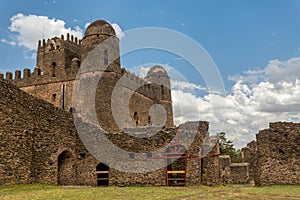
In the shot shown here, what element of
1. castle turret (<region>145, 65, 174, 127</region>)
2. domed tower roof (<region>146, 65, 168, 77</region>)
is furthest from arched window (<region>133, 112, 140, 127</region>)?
domed tower roof (<region>146, 65, 168, 77</region>)

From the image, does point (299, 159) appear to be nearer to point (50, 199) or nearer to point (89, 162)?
point (89, 162)

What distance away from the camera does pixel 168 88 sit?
40.7 meters

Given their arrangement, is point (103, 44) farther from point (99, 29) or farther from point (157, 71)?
point (157, 71)

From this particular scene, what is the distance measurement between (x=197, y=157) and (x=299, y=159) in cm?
508

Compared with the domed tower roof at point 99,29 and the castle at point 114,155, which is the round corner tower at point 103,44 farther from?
the castle at point 114,155

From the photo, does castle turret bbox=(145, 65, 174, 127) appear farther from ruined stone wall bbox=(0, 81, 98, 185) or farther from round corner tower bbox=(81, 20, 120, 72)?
ruined stone wall bbox=(0, 81, 98, 185)

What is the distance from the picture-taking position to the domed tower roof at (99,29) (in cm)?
2719

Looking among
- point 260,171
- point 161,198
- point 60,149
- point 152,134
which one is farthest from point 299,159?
point 60,149

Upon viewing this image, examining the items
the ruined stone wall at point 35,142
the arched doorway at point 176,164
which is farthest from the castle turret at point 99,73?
the arched doorway at point 176,164

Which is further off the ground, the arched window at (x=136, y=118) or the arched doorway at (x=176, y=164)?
the arched window at (x=136, y=118)

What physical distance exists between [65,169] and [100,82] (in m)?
9.68

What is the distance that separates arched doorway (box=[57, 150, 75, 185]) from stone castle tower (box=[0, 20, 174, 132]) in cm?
769

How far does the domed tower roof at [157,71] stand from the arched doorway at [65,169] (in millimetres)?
24366

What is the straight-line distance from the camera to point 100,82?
85.0ft
